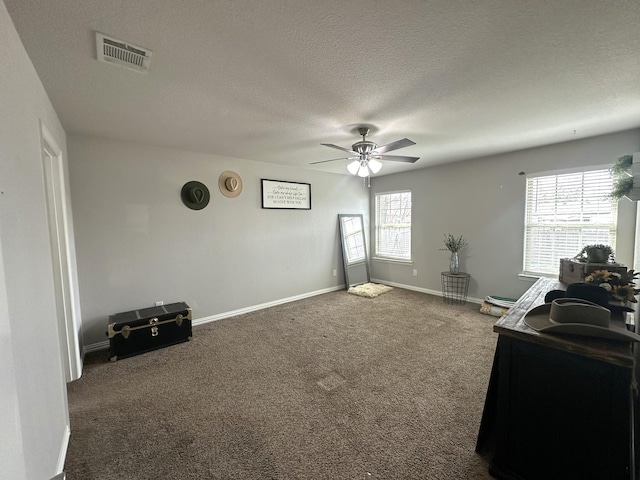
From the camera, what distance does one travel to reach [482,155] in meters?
4.11

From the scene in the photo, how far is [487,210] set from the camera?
4199mm

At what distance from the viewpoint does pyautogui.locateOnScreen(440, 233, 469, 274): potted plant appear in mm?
4414

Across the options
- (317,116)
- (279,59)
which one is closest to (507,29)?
(279,59)

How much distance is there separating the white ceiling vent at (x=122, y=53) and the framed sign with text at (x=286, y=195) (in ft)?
8.66

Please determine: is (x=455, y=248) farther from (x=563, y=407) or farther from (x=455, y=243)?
(x=563, y=407)

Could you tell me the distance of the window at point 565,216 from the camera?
3.23 m

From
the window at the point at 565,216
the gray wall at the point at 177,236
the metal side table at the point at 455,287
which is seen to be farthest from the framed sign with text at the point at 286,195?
the window at the point at 565,216

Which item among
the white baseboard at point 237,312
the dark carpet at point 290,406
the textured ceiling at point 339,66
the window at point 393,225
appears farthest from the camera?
the window at point 393,225

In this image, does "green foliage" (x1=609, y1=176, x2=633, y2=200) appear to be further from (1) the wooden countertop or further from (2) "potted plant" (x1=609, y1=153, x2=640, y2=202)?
(1) the wooden countertop

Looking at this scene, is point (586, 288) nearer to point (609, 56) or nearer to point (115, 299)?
point (609, 56)

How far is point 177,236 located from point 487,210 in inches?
183

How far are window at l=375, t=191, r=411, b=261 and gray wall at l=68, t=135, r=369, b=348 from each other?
1.49 meters

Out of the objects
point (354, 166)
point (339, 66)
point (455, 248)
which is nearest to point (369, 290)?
point (455, 248)

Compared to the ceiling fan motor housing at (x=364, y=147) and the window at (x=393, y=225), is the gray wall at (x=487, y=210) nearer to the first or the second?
the window at (x=393, y=225)
